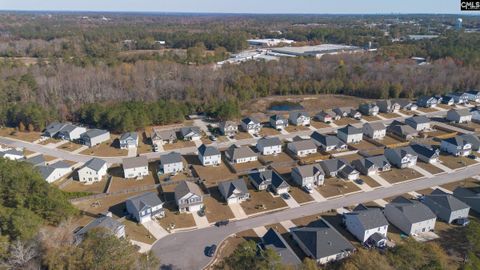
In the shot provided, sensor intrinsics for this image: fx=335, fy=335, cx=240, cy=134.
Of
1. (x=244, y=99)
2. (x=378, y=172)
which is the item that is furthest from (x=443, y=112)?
(x=244, y=99)

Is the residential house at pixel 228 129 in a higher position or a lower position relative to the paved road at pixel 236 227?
higher

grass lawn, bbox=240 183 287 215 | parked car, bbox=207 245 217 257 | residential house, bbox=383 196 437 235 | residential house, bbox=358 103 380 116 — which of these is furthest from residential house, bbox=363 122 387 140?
parked car, bbox=207 245 217 257

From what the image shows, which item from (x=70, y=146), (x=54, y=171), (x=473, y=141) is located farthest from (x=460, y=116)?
(x=70, y=146)

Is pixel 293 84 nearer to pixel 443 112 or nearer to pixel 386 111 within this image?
pixel 386 111

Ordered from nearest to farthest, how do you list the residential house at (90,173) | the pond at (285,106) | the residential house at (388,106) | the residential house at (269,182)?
the residential house at (269,182) → the residential house at (90,173) → the residential house at (388,106) → the pond at (285,106)

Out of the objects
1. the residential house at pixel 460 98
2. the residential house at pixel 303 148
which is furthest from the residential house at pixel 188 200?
the residential house at pixel 460 98

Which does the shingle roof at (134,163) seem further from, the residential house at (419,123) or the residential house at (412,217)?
the residential house at (419,123)
